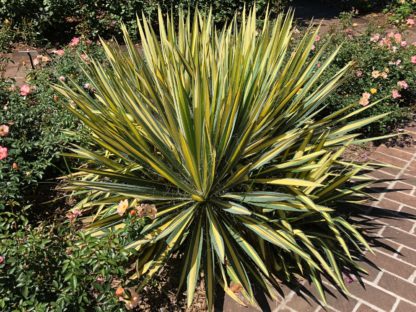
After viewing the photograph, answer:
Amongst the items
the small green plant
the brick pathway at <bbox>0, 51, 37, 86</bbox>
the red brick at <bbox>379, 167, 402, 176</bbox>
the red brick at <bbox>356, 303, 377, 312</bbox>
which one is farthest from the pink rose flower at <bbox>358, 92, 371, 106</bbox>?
the small green plant

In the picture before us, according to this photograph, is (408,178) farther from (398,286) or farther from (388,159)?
(398,286)

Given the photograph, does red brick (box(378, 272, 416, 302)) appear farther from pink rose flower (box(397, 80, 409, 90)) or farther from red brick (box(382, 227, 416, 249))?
pink rose flower (box(397, 80, 409, 90))

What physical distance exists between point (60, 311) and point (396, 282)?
1907 mm

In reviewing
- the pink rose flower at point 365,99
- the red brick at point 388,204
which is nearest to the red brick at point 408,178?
the red brick at point 388,204

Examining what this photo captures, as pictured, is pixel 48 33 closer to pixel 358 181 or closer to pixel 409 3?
pixel 358 181

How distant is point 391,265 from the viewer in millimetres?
2957

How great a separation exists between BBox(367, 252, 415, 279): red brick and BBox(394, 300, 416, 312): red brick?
0.72 feet

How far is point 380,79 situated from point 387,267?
6.99 feet

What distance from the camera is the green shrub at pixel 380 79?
4352 mm

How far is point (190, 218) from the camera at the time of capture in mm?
2537

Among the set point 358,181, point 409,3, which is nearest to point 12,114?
point 358,181

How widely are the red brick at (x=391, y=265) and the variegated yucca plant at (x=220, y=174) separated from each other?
10cm

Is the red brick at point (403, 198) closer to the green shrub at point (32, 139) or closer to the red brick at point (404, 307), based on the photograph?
the red brick at point (404, 307)

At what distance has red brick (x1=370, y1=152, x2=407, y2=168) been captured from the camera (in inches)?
159
